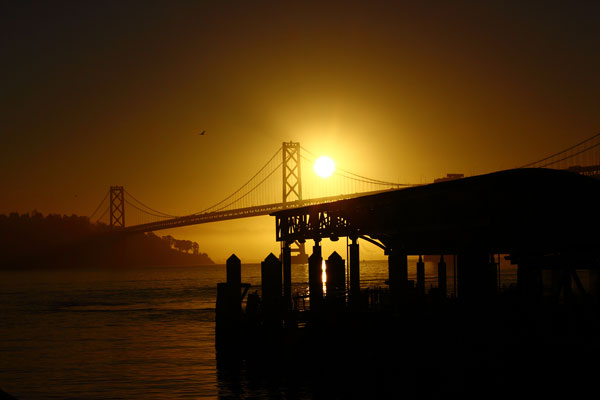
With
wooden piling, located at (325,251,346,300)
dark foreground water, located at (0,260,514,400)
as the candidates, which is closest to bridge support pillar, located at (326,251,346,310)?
wooden piling, located at (325,251,346,300)

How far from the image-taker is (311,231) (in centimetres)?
3164

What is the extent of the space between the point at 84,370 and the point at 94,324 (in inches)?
829

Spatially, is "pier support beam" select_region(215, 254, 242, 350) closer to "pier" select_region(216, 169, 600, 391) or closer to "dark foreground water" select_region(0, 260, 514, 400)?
"pier" select_region(216, 169, 600, 391)

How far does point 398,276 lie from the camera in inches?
955

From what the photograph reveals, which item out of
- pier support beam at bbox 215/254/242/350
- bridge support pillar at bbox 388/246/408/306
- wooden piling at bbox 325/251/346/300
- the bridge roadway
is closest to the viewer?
bridge support pillar at bbox 388/246/408/306

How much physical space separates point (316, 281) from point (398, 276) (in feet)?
11.0

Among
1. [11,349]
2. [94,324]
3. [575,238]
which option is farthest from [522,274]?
[94,324]

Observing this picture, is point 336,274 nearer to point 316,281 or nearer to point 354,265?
point 316,281

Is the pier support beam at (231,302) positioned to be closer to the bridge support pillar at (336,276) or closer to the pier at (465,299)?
the pier at (465,299)

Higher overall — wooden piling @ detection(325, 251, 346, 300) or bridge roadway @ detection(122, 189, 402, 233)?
bridge roadway @ detection(122, 189, 402, 233)

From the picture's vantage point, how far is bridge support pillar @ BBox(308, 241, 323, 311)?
25.5m

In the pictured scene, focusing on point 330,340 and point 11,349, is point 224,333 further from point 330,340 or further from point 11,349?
point 11,349

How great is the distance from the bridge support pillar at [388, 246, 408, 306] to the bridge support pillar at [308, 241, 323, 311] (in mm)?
2543

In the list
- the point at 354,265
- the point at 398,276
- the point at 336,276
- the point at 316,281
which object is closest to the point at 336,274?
the point at 336,276
